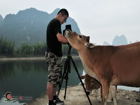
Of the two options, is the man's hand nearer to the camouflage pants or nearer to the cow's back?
the camouflage pants

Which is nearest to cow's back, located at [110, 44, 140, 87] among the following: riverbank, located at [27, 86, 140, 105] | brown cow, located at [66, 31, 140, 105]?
brown cow, located at [66, 31, 140, 105]

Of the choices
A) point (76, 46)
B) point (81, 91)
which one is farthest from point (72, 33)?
point (81, 91)

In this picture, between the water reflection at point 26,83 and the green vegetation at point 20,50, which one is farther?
the green vegetation at point 20,50

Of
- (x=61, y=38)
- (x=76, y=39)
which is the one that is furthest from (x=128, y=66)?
(x=61, y=38)

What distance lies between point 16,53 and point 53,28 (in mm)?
109621

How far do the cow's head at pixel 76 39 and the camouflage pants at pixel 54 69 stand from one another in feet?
1.66

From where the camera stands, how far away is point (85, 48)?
25.3ft

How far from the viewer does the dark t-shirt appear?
7570 mm

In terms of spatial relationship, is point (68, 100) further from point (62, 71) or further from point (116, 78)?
point (116, 78)

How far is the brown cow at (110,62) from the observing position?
7449 millimetres

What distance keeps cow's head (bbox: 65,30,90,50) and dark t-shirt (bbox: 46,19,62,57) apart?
0.83 ft

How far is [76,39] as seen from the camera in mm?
7648

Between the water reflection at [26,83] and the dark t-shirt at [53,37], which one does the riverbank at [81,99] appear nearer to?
the dark t-shirt at [53,37]

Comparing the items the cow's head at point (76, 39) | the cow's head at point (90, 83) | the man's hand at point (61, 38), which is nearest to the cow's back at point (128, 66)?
the cow's head at point (76, 39)
